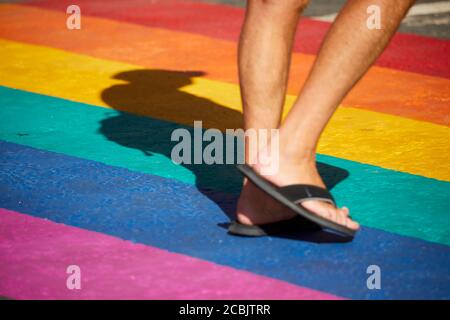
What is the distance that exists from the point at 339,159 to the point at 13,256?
1407mm

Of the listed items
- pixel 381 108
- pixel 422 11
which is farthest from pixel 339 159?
pixel 422 11

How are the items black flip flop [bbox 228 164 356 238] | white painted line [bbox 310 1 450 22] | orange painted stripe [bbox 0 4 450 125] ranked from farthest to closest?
white painted line [bbox 310 1 450 22] < orange painted stripe [bbox 0 4 450 125] < black flip flop [bbox 228 164 356 238]

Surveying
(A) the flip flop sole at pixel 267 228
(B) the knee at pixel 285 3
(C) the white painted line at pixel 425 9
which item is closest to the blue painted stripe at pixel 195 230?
(A) the flip flop sole at pixel 267 228

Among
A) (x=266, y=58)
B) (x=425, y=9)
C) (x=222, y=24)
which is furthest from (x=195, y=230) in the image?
(x=425, y=9)

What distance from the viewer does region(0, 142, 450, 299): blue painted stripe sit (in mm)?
2514

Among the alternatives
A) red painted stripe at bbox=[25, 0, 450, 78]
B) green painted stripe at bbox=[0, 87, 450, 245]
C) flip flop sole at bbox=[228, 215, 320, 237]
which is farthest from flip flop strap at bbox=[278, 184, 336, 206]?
red painted stripe at bbox=[25, 0, 450, 78]

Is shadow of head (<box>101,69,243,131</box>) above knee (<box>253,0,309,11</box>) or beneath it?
beneath

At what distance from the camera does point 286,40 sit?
113 inches

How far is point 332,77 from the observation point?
2746mm

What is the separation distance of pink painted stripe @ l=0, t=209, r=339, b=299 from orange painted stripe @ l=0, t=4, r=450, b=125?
1924 mm

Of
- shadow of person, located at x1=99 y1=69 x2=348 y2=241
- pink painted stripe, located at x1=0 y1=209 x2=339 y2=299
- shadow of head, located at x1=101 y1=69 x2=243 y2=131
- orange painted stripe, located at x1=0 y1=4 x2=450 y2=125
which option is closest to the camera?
pink painted stripe, located at x1=0 y1=209 x2=339 y2=299

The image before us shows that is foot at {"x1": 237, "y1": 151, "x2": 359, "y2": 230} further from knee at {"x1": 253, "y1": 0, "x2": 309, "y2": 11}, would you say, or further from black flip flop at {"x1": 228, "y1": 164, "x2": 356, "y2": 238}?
knee at {"x1": 253, "y1": 0, "x2": 309, "y2": 11}
